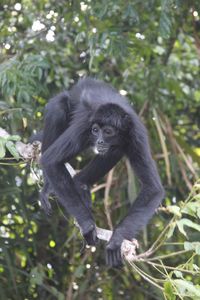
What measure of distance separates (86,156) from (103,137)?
2461mm

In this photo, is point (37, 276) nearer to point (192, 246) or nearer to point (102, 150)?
point (102, 150)


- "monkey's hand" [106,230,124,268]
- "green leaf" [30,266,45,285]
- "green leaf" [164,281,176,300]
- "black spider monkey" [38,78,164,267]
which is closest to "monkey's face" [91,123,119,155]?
"black spider monkey" [38,78,164,267]

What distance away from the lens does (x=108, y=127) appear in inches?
245

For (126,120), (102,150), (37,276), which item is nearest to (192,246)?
(102,150)

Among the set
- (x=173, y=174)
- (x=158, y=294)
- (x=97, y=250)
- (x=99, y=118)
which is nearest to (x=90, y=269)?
(x=97, y=250)

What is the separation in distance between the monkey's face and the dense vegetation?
1030mm

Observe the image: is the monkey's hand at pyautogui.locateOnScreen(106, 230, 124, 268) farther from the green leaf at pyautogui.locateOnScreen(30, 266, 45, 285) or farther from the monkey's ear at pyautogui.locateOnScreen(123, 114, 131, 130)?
the green leaf at pyautogui.locateOnScreen(30, 266, 45, 285)

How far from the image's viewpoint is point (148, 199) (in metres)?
5.75

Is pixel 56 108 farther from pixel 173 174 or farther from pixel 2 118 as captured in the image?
pixel 173 174

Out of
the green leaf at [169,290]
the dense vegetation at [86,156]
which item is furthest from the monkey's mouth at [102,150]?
the green leaf at [169,290]

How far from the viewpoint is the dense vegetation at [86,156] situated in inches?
295

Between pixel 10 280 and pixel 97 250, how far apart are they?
1.15 m

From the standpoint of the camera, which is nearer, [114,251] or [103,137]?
[114,251]

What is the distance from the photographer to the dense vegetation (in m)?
7.49
